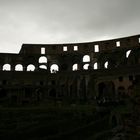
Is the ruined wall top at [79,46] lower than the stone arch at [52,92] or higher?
higher

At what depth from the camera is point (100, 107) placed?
2902 centimetres

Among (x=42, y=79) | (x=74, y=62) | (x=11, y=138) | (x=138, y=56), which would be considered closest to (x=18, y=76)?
(x=42, y=79)

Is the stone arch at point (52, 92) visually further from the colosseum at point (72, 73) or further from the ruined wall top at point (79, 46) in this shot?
the ruined wall top at point (79, 46)

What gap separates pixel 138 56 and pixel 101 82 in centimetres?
800

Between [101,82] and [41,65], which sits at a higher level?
[41,65]

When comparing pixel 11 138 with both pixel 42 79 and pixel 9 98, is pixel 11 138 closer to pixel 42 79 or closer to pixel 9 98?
pixel 9 98

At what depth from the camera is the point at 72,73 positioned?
45.2 metres

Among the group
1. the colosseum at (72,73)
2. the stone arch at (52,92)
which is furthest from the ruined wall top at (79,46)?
the stone arch at (52,92)

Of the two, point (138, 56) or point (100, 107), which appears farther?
point (138, 56)

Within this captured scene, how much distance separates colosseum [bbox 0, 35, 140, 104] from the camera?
1598 inches

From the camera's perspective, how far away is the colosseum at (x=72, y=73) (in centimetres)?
4059

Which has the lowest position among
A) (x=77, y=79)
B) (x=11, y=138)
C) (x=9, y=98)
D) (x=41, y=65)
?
(x=11, y=138)

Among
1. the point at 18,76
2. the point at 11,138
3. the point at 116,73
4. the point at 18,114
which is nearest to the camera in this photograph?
the point at 11,138

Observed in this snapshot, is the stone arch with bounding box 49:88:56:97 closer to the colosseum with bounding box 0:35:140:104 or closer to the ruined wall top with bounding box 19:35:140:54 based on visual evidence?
the colosseum with bounding box 0:35:140:104
